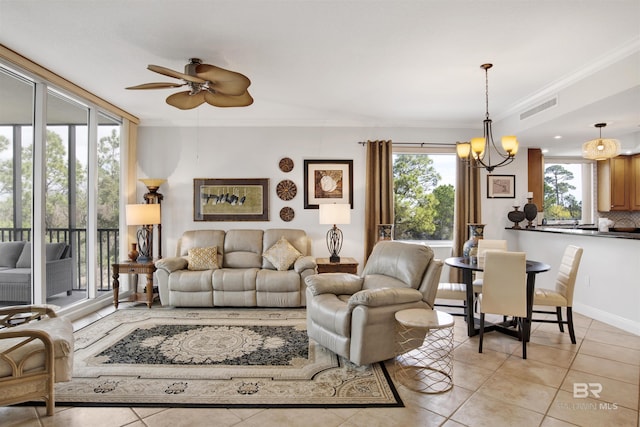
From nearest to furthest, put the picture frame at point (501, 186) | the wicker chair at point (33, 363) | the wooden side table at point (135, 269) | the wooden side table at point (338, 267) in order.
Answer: the wicker chair at point (33, 363)
the wooden side table at point (135, 269)
the wooden side table at point (338, 267)
the picture frame at point (501, 186)

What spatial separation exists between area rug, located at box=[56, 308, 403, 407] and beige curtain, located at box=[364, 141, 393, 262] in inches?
80.8

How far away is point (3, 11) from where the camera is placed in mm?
2557

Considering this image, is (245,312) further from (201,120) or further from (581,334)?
(581,334)

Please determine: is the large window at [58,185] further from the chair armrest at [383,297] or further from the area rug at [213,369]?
the chair armrest at [383,297]

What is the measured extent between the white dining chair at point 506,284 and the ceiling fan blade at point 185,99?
3.00 meters

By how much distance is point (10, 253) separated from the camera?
3.38 meters

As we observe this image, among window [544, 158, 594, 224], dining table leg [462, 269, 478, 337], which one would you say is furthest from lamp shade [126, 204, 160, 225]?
window [544, 158, 594, 224]

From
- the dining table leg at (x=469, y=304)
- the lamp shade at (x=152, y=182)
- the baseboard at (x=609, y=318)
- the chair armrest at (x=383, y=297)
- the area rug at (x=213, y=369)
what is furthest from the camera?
the lamp shade at (x=152, y=182)

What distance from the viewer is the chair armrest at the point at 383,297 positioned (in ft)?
8.70

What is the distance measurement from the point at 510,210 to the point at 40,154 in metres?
6.32

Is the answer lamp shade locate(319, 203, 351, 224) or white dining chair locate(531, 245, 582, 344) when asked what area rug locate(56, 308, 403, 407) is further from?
white dining chair locate(531, 245, 582, 344)

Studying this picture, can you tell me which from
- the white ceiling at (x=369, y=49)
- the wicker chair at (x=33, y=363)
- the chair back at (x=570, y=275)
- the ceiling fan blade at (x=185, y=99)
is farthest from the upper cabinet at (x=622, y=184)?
the wicker chair at (x=33, y=363)

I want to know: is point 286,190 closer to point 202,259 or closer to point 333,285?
point 202,259

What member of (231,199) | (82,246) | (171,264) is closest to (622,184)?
(231,199)
